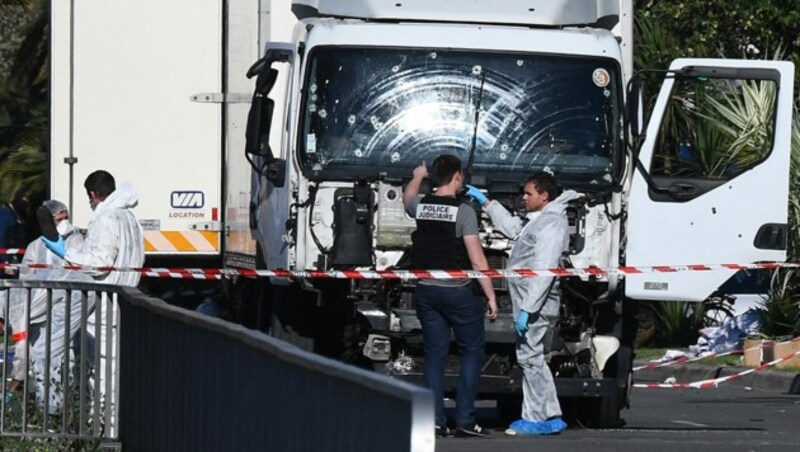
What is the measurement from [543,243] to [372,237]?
3.89 ft

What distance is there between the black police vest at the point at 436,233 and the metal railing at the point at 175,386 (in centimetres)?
225

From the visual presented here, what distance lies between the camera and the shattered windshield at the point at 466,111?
12516mm

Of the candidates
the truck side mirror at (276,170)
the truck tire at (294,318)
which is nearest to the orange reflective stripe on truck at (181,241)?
the truck tire at (294,318)

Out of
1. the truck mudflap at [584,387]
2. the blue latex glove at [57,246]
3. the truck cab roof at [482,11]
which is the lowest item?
the truck mudflap at [584,387]

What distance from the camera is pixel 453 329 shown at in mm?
12086

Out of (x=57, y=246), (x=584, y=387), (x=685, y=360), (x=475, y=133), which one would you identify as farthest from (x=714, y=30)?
(x=57, y=246)

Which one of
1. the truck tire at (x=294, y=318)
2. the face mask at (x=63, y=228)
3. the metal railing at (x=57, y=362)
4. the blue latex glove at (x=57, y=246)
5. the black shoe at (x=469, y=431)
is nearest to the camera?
the metal railing at (x=57, y=362)

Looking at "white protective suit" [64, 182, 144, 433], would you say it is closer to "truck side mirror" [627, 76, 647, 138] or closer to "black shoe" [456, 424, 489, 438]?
"black shoe" [456, 424, 489, 438]

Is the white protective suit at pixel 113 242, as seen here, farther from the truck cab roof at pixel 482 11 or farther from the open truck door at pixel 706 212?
the open truck door at pixel 706 212

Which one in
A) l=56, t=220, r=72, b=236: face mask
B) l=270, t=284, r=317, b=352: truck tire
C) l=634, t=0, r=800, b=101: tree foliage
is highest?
l=634, t=0, r=800, b=101: tree foliage

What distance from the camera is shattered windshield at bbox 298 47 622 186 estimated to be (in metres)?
12.5

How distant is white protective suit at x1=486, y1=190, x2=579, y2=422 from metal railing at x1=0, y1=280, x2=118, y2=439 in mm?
2854

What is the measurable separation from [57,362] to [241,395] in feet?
12.0

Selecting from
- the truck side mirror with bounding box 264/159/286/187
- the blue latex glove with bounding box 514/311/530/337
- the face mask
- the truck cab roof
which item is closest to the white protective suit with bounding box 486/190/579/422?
the blue latex glove with bounding box 514/311/530/337
